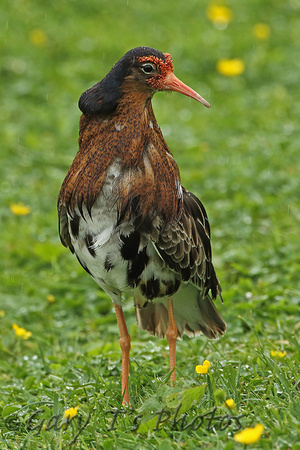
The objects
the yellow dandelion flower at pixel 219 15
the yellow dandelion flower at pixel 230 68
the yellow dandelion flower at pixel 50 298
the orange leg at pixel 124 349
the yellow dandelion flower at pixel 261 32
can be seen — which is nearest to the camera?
the orange leg at pixel 124 349

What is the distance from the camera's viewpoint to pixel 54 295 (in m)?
6.30

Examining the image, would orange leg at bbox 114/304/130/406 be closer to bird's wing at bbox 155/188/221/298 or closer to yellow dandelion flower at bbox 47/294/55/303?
bird's wing at bbox 155/188/221/298

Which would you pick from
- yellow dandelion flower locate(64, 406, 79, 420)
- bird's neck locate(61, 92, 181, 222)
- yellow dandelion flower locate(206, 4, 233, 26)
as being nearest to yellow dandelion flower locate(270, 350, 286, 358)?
bird's neck locate(61, 92, 181, 222)

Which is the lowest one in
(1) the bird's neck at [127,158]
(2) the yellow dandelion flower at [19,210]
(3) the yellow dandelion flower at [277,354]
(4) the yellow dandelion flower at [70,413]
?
(4) the yellow dandelion flower at [70,413]

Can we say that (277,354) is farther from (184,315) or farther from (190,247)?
(190,247)

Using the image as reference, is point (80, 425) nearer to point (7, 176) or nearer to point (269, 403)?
point (269, 403)

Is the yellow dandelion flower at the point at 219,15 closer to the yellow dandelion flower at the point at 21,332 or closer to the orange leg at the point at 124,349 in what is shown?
the yellow dandelion flower at the point at 21,332

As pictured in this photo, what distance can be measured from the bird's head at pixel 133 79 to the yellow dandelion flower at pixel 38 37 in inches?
254

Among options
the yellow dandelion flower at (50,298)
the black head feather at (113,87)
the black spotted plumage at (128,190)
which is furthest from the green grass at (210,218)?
the black head feather at (113,87)

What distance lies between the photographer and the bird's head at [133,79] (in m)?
3.95

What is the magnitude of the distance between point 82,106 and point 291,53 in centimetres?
675

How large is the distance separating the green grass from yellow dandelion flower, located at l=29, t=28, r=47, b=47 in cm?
6

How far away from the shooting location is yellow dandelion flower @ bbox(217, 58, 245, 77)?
9.79 m

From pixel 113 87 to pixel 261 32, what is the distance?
23.3 feet
